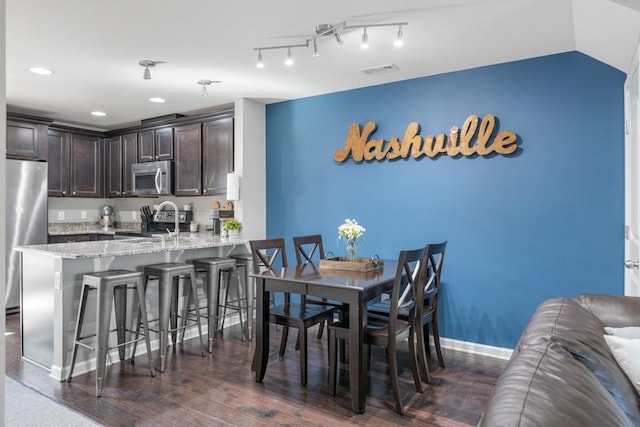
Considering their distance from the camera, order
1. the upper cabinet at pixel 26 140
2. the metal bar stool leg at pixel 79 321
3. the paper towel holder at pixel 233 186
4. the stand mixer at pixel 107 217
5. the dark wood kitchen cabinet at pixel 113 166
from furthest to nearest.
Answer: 1. the stand mixer at pixel 107 217
2. the dark wood kitchen cabinet at pixel 113 166
3. the upper cabinet at pixel 26 140
4. the paper towel holder at pixel 233 186
5. the metal bar stool leg at pixel 79 321

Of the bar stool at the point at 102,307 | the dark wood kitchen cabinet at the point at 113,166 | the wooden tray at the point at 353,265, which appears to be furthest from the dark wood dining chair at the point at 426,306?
the dark wood kitchen cabinet at the point at 113,166

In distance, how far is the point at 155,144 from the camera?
5648 millimetres

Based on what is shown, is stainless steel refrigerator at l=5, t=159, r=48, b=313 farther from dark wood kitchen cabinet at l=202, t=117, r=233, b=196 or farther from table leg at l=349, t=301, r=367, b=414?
table leg at l=349, t=301, r=367, b=414

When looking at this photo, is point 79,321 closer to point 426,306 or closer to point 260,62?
point 260,62

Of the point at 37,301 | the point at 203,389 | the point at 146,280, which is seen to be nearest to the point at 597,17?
the point at 203,389

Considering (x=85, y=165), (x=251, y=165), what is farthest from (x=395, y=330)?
(x=85, y=165)

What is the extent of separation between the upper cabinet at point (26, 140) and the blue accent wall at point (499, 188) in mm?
3571

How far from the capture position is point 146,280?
12.0ft

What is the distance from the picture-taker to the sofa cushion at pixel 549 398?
89 centimetres

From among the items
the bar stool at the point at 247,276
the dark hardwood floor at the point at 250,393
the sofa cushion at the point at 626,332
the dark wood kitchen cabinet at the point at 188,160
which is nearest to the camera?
the sofa cushion at the point at 626,332

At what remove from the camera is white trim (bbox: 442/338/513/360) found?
3.61 m

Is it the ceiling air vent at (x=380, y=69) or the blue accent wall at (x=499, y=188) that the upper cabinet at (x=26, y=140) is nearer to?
the blue accent wall at (x=499, y=188)

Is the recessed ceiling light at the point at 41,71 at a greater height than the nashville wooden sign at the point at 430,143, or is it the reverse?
the recessed ceiling light at the point at 41,71

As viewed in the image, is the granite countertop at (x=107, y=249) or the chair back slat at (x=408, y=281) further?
the granite countertop at (x=107, y=249)
